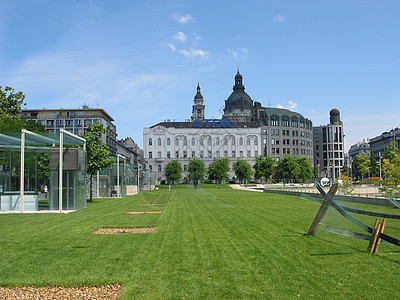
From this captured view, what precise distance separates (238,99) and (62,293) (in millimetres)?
163979

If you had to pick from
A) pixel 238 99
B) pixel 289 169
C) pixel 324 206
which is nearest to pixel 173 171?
pixel 289 169

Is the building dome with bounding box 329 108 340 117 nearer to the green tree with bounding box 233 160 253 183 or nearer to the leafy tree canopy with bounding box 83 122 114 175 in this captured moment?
the green tree with bounding box 233 160 253 183

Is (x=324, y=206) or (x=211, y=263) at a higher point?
(x=324, y=206)

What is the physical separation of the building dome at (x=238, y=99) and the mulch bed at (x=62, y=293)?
16093 centimetres

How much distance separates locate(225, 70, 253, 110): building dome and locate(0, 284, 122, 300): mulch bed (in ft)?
528

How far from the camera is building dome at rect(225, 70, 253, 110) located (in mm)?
166750

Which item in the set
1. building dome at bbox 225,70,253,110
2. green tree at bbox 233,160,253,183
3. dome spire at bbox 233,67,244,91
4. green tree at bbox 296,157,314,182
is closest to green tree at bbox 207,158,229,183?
green tree at bbox 233,160,253,183

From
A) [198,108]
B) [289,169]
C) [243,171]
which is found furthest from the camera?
[198,108]

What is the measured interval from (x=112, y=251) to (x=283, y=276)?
4.96 meters

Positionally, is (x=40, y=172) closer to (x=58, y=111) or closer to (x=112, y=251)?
(x=112, y=251)

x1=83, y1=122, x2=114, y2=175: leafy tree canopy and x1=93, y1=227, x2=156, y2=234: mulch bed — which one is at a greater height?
x1=83, y1=122, x2=114, y2=175: leafy tree canopy

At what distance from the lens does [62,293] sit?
7184mm

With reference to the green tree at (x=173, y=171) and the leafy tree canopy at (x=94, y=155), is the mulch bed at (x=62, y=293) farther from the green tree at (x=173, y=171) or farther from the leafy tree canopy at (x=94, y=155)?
the green tree at (x=173, y=171)

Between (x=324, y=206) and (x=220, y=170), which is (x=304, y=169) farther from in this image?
(x=324, y=206)
